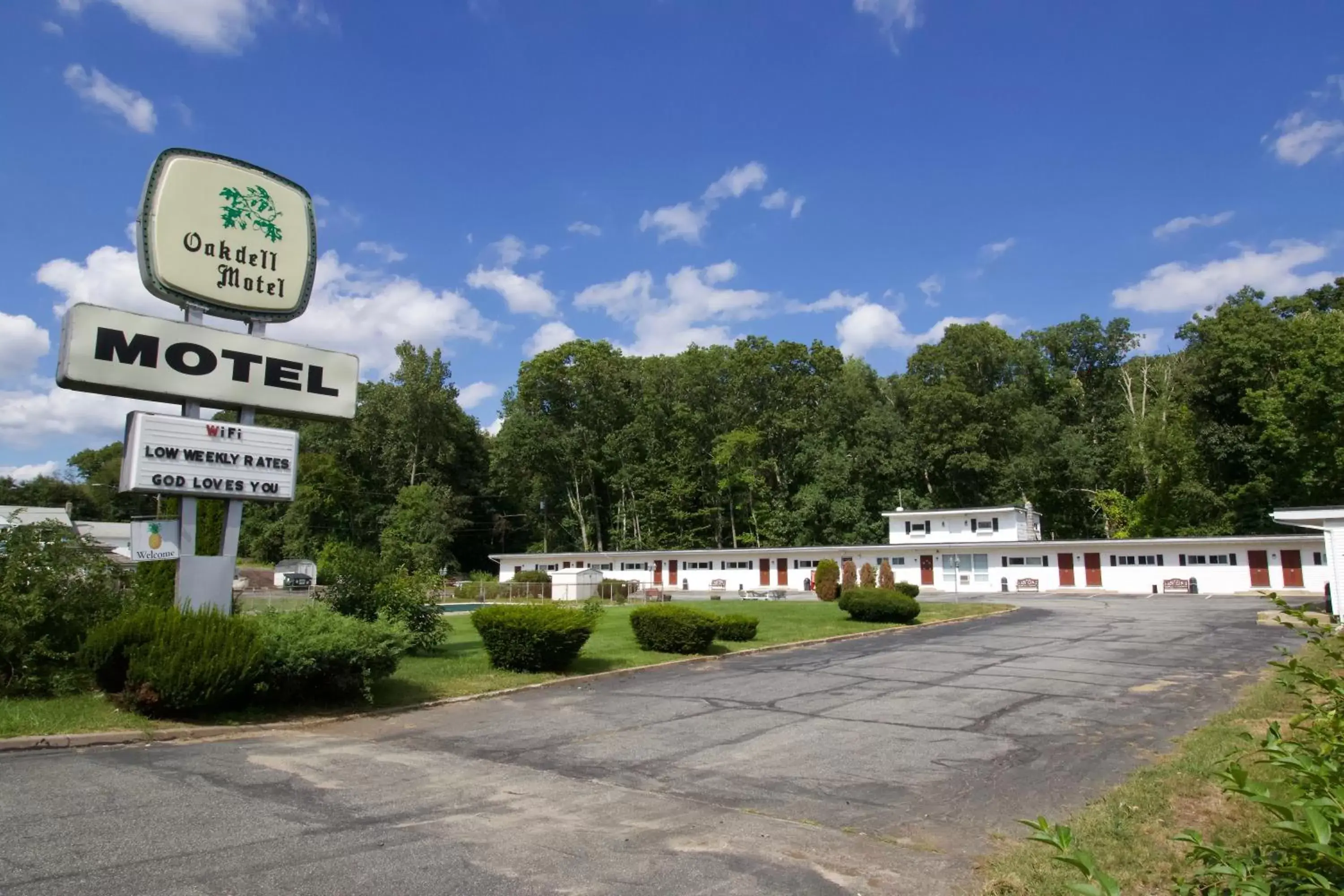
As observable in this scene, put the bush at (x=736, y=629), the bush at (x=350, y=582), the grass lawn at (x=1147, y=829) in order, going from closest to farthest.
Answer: the grass lawn at (x=1147, y=829), the bush at (x=350, y=582), the bush at (x=736, y=629)

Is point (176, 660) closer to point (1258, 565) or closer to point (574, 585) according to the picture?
point (574, 585)

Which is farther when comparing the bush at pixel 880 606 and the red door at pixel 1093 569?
the red door at pixel 1093 569

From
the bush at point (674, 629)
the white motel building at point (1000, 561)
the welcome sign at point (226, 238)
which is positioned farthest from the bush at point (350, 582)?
the white motel building at point (1000, 561)

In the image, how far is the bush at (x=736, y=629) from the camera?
21.2 meters

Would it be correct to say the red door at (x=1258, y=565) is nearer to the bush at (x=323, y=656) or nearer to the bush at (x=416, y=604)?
the bush at (x=416, y=604)

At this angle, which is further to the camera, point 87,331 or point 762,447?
point 762,447

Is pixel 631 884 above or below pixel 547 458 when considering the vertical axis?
below

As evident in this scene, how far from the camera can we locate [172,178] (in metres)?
13.5

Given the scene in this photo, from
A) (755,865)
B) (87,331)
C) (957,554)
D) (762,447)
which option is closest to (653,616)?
(87,331)

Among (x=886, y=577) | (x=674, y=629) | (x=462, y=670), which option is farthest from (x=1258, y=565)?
(x=462, y=670)

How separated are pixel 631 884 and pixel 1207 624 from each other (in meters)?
25.6

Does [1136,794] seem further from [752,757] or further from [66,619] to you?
[66,619]

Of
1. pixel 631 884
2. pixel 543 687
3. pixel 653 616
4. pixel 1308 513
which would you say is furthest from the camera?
pixel 1308 513

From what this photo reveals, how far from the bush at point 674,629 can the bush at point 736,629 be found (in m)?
1.57
